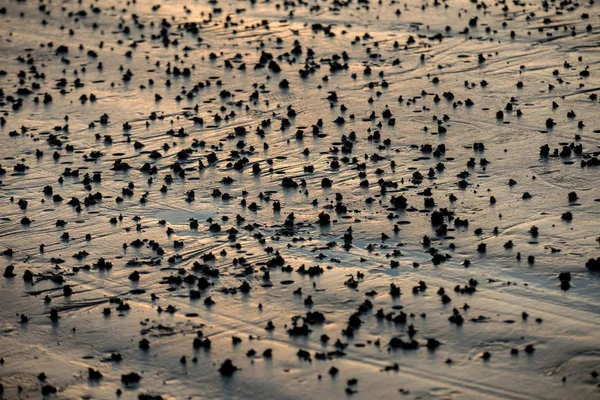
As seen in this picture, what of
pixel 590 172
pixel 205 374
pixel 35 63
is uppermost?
pixel 35 63

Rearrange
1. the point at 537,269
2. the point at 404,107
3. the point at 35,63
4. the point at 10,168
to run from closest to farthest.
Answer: the point at 537,269 < the point at 10,168 < the point at 404,107 < the point at 35,63

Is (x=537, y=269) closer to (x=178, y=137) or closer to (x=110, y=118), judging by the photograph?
(x=178, y=137)

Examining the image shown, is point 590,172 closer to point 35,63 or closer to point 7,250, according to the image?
point 7,250

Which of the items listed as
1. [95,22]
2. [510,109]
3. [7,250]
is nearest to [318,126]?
[510,109]

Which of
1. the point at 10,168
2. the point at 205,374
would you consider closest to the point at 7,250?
the point at 10,168

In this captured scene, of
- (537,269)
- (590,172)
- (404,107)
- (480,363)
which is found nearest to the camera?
(480,363)

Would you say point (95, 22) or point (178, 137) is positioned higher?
point (95, 22)

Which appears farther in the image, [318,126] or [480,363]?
Result: [318,126]
